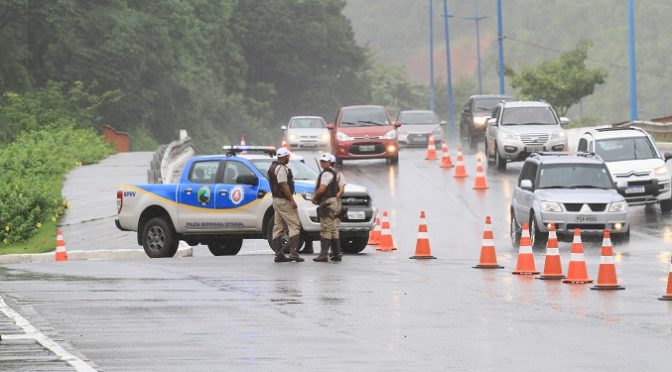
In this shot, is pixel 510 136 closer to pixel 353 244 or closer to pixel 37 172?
pixel 37 172

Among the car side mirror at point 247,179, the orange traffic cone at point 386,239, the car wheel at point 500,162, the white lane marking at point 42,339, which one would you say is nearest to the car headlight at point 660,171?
the orange traffic cone at point 386,239

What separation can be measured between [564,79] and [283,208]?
200 feet

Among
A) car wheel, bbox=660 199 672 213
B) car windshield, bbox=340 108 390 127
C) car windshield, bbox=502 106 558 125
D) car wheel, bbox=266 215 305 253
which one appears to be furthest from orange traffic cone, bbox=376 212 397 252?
car windshield, bbox=340 108 390 127

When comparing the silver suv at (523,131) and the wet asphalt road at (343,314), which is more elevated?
the silver suv at (523,131)

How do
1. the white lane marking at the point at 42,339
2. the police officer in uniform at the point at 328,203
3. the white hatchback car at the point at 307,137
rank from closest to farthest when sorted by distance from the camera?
the white lane marking at the point at 42,339, the police officer in uniform at the point at 328,203, the white hatchback car at the point at 307,137

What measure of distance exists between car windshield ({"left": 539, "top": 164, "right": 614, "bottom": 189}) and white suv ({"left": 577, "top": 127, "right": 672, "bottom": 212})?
454 cm

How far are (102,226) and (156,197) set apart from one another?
7.83 metres

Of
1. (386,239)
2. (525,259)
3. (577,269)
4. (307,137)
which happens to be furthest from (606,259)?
(307,137)

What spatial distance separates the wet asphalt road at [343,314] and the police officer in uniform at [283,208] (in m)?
0.55

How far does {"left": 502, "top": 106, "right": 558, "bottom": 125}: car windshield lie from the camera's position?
44656 millimetres

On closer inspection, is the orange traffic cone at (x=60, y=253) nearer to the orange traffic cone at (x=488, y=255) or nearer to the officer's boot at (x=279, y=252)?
the officer's boot at (x=279, y=252)

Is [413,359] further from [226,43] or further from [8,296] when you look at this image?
[226,43]

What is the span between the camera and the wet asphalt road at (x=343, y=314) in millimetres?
13078

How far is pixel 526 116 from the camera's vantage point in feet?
147
